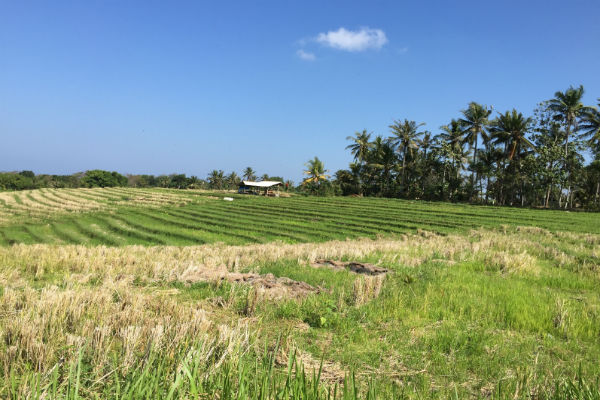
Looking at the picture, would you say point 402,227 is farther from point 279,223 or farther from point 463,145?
point 463,145

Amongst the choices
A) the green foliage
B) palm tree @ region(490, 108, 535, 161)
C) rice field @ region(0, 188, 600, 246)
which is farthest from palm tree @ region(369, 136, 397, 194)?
the green foliage

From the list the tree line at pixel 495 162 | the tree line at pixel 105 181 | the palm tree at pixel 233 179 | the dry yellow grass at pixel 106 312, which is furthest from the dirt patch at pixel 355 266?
the palm tree at pixel 233 179

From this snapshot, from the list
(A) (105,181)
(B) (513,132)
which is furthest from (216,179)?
(B) (513,132)

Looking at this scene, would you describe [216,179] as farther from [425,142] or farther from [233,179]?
[425,142]

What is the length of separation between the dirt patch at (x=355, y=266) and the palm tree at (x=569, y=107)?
149 feet

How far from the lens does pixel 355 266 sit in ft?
25.3

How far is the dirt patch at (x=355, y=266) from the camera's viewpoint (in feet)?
23.4

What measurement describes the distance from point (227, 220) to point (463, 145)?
4177 centimetres

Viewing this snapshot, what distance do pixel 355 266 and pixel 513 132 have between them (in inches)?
1832

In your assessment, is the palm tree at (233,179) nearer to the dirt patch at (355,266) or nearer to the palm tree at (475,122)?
the palm tree at (475,122)

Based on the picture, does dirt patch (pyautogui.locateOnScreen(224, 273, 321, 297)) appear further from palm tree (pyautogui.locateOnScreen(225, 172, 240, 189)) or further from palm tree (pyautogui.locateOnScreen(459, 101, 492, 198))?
palm tree (pyautogui.locateOnScreen(225, 172, 240, 189))

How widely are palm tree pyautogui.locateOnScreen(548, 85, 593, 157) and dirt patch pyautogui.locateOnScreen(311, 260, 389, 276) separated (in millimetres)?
45411

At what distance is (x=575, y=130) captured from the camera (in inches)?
1668

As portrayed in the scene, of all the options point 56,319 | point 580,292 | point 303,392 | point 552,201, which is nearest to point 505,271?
point 580,292
